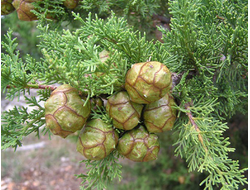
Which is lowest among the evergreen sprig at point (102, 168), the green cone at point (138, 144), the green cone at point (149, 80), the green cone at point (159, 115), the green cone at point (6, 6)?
the evergreen sprig at point (102, 168)

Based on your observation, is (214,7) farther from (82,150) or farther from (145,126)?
(82,150)

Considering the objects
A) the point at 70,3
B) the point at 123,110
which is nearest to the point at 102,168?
the point at 123,110

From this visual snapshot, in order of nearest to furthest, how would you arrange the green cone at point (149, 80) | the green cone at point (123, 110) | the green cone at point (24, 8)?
the green cone at point (149, 80) < the green cone at point (123, 110) < the green cone at point (24, 8)

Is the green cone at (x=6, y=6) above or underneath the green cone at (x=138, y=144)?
above

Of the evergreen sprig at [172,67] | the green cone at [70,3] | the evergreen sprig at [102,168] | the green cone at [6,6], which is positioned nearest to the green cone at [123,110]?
the evergreen sprig at [172,67]

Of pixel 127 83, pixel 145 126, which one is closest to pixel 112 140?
pixel 145 126

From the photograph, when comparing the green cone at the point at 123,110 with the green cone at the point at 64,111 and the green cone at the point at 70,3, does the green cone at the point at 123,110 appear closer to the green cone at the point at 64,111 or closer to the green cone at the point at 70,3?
the green cone at the point at 64,111

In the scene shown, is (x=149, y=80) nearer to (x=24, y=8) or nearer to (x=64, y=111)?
(x=64, y=111)
